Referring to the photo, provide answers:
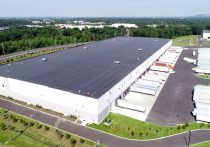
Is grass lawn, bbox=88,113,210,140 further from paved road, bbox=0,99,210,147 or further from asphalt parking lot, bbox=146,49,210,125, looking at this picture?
asphalt parking lot, bbox=146,49,210,125

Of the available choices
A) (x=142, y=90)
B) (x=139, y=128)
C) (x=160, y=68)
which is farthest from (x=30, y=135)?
(x=160, y=68)

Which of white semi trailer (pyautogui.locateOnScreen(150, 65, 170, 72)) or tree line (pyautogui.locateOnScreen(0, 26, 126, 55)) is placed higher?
tree line (pyautogui.locateOnScreen(0, 26, 126, 55))

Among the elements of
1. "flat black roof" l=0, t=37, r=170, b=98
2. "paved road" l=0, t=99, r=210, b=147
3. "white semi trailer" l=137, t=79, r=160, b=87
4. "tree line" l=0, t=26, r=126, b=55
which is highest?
"tree line" l=0, t=26, r=126, b=55

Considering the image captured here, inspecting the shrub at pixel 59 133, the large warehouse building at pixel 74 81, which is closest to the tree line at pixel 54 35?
the large warehouse building at pixel 74 81

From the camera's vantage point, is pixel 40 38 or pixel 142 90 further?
pixel 40 38

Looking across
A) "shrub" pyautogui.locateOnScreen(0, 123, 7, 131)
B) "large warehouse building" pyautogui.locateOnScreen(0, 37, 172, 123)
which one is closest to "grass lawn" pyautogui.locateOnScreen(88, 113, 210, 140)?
"large warehouse building" pyautogui.locateOnScreen(0, 37, 172, 123)

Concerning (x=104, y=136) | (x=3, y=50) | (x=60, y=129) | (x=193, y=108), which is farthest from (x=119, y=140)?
(x=3, y=50)

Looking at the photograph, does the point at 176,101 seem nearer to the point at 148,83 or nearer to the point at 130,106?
the point at 148,83

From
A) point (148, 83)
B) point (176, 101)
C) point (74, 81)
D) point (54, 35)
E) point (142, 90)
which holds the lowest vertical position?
point (176, 101)
